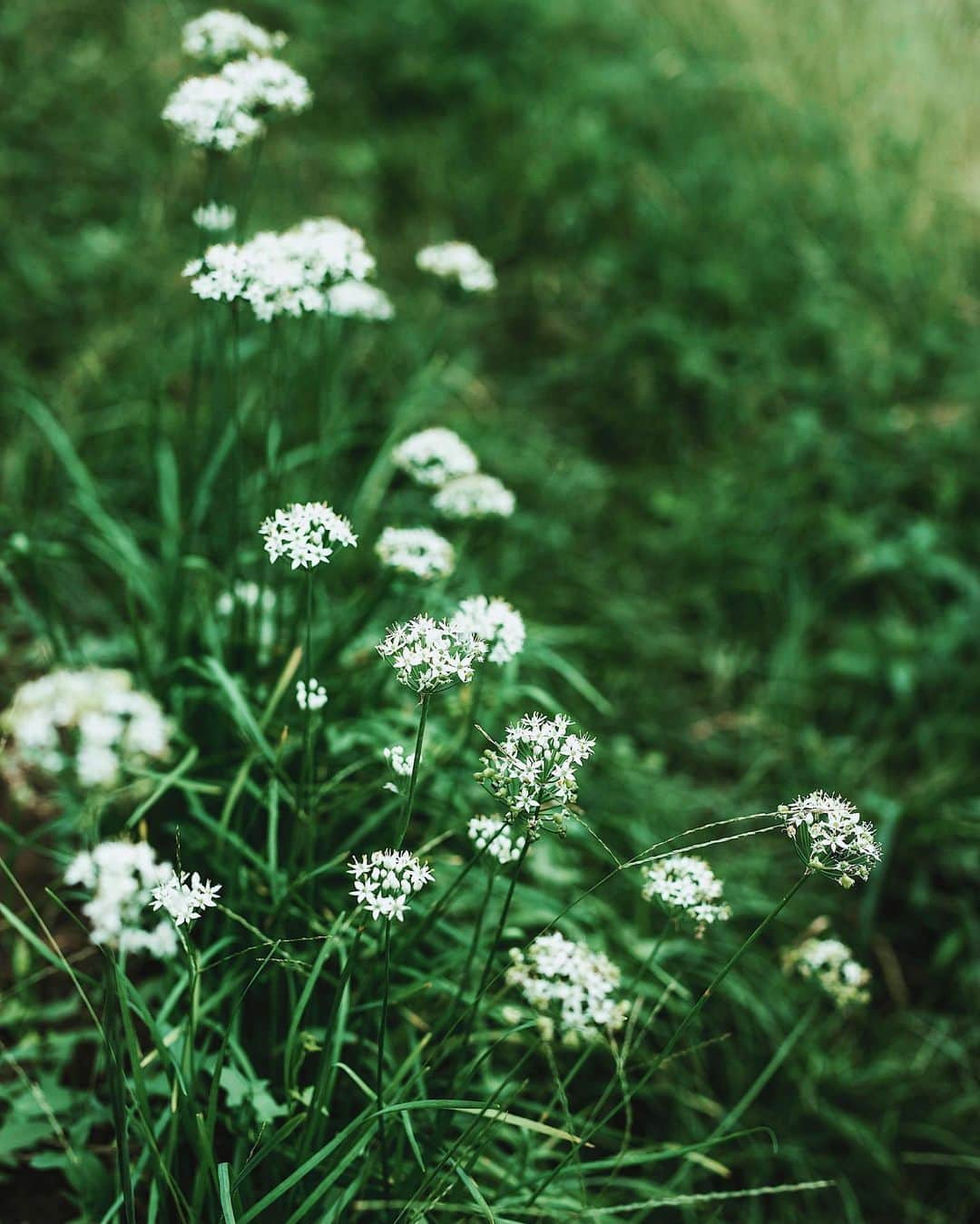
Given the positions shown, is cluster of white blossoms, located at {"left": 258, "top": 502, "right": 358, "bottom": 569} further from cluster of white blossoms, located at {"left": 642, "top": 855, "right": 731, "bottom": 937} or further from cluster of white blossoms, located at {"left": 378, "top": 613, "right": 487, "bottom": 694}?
cluster of white blossoms, located at {"left": 642, "top": 855, "right": 731, "bottom": 937}

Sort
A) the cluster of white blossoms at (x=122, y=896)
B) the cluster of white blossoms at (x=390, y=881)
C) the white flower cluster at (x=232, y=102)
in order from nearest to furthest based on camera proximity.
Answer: the cluster of white blossoms at (x=122, y=896) → the cluster of white blossoms at (x=390, y=881) → the white flower cluster at (x=232, y=102)

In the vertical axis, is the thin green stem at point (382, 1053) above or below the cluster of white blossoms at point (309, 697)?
below

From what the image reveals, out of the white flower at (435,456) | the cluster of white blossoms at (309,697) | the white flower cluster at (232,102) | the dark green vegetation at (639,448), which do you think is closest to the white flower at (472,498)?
the white flower at (435,456)

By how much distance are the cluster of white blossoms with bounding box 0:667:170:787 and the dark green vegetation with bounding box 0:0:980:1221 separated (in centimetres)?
29

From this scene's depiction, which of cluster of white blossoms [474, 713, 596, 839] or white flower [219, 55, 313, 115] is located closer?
cluster of white blossoms [474, 713, 596, 839]

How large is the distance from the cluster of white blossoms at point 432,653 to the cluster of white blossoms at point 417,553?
0.65m

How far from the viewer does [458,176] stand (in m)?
4.71

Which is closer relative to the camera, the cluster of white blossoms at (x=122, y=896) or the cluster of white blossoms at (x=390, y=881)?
the cluster of white blossoms at (x=122, y=896)

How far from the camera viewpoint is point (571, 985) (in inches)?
64.4

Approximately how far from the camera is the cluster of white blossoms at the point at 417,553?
2.04 meters

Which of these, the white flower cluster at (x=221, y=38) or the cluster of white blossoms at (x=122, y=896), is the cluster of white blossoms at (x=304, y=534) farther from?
the white flower cluster at (x=221, y=38)

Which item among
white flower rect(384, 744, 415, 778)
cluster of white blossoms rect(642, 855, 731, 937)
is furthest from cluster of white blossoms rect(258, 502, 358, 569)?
cluster of white blossoms rect(642, 855, 731, 937)

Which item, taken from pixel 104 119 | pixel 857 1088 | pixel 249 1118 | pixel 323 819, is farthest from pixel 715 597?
pixel 104 119

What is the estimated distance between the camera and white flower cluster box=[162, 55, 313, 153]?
1908mm
